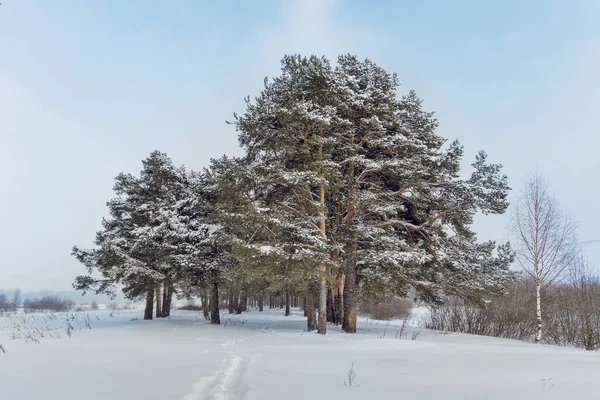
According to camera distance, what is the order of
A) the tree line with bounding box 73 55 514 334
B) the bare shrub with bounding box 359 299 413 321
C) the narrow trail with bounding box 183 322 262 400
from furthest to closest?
the bare shrub with bounding box 359 299 413 321
the tree line with bounding box 73 55 514 334
the narrow trail with bounding box 183 322 262 400

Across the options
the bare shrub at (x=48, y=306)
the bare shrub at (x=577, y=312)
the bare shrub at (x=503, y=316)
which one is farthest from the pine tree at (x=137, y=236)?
the bare shrub at (x=48, y=306)

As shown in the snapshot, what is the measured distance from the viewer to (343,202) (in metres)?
16.0

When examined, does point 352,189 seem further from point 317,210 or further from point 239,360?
point 239,360

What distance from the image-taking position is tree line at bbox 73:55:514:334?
13133 millimetres

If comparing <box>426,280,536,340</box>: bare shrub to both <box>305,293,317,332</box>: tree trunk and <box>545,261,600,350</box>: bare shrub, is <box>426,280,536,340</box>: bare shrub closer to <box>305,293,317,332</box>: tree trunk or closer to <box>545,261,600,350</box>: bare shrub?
<box>545,261,600,350</box>: bare shrub

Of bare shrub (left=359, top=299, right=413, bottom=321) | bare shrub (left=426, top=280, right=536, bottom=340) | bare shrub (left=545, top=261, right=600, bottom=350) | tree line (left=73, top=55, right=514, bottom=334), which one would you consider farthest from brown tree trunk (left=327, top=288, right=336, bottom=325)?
bare shrub (left=545, top=261, right=600, bottom=350)

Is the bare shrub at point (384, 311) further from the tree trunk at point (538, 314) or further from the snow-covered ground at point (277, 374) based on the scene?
the snow-covered ground at point (277, 374)

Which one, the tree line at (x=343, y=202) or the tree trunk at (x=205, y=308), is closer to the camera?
the tree line at (x=343, y=202)

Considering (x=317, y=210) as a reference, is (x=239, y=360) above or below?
below

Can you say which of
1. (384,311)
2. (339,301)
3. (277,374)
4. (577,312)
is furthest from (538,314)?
(384,311)

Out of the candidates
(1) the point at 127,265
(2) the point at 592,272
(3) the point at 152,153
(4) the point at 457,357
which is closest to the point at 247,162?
(3) the point at 152,153

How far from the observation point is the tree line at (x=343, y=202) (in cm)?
1313

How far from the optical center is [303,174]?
12.8 meters

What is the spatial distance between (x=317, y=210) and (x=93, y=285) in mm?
15693
